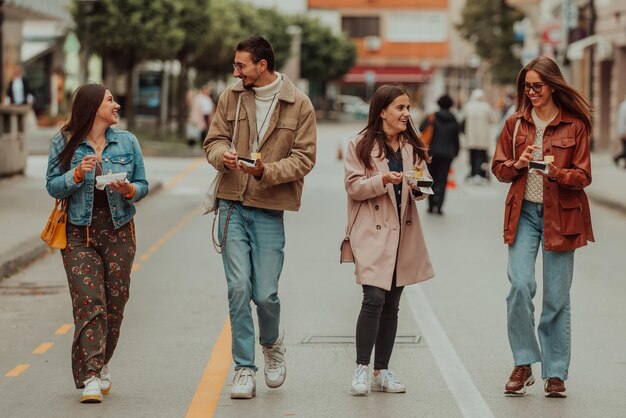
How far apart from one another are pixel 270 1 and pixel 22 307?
88.0 meters

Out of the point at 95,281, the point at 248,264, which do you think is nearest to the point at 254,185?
the point at 248,264

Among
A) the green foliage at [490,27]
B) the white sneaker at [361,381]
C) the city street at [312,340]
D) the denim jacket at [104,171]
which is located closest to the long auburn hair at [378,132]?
the white sneaker at [361,381]

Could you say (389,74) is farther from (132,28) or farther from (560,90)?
(560,90)

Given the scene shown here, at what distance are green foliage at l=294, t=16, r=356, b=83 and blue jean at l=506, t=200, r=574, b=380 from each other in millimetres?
81112

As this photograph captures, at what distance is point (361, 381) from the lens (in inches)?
310

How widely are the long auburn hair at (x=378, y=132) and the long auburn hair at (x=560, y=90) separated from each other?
0.69 m

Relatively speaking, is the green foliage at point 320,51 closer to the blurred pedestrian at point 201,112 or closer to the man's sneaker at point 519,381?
the blurred pedestrian at point 201,112

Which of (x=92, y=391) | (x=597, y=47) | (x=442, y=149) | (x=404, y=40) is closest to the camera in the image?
(x=92, y=391)

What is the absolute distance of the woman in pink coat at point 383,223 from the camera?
7820 millimetres

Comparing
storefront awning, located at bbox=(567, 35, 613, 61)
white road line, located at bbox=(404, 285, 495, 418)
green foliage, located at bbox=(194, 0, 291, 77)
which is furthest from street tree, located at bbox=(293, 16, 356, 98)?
white road line, located at bbox=(404, 285, 495, 418)

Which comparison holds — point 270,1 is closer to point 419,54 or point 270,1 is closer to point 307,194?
point 419,54

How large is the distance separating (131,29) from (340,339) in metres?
30.8

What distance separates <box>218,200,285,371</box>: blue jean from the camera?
7777 mm

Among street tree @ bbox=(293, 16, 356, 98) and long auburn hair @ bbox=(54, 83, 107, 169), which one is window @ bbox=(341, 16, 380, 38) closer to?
street tree @ bbox=(293, 16, 356, 98)
